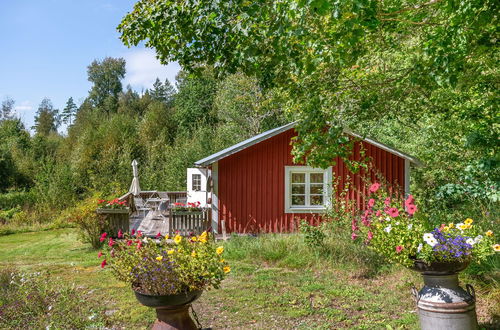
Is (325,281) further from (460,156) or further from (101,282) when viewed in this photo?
(460,156)

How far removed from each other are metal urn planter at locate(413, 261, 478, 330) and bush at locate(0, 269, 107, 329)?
11.5 feet

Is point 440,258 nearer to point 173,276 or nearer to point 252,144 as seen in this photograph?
point 173,276

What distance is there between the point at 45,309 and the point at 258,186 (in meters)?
7.75

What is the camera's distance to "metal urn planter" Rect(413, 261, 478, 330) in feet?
13.1

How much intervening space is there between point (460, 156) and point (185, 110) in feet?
81.6

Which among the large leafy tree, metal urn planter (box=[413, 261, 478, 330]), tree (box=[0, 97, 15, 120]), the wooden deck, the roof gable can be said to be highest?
tree (box=[0, 97, 15, 120])

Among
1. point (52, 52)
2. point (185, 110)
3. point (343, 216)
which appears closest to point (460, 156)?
point (343, 216)

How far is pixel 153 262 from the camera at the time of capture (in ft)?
12.4

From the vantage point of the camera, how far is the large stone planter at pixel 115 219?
11.3 m

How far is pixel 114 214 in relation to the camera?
452 inches

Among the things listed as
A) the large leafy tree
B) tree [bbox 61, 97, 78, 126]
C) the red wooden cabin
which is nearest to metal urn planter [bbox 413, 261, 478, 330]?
the large leafy tree

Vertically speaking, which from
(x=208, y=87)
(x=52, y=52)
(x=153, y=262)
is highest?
(x=208, y=87)

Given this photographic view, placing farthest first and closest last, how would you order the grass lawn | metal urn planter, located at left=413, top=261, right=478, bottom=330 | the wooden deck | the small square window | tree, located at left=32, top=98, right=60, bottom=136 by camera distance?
tree, located at left=32, top=98, right=60, bottom=136
the small square window
the wooden deck
the grass lawn
metal urn planter, located at left=413, top=261, right=478, bottom=330

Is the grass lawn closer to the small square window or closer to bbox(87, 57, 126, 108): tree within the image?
the small square window
